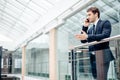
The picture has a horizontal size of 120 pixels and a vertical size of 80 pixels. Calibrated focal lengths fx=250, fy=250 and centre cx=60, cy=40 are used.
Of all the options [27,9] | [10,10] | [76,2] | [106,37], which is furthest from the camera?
[10,10]

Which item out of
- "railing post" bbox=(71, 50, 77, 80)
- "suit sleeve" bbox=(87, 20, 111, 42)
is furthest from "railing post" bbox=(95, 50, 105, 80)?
"railing post" bbox=(71, 50, 77, 80)

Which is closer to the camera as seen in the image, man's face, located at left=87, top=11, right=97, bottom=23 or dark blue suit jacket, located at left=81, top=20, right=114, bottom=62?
dark blue suit jacket, located at left=81, top=20, right=114, bottom=62

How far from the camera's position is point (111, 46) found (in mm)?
2457

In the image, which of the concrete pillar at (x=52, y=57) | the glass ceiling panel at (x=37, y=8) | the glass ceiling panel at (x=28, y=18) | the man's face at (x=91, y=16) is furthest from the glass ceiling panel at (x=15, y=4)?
the man's face at (x=91, y=16)

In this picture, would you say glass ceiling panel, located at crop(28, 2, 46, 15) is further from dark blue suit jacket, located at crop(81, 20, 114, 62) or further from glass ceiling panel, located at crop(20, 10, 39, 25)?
dark blue suit jacket, located at crop(81, 20, 114, 62)

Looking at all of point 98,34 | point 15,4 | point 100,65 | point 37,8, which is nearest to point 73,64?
point 100,65

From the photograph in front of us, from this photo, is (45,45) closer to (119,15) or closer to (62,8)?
(62,8)

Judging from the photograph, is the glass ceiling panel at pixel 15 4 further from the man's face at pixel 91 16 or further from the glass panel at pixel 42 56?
the man's face at pixel 91 16

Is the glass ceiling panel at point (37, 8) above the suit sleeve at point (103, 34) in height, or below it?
above

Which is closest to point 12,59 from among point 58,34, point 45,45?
point 45,45

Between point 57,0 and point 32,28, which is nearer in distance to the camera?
point 57,0

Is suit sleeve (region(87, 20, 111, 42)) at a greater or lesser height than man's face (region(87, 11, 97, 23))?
lesser

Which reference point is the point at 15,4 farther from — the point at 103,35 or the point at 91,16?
the point at 103,35

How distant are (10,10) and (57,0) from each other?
4.90m
